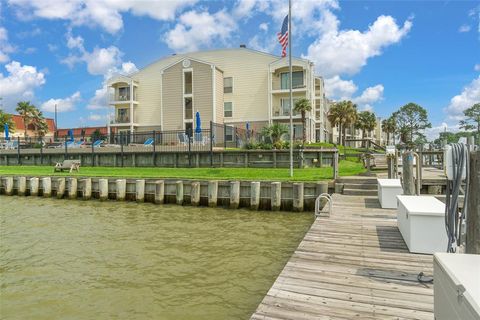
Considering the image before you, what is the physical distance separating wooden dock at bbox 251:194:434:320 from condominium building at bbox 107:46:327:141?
3352 cm

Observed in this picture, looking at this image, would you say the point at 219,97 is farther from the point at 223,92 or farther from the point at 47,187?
the point at 47,187

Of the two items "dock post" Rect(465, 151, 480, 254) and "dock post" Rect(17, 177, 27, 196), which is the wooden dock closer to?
"dock post" Rect(465, 151, 480, 254)

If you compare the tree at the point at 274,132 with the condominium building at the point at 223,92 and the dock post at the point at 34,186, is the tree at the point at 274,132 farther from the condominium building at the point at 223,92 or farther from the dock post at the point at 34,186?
the dock post at the point at 34,186

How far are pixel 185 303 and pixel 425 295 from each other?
3959 mm

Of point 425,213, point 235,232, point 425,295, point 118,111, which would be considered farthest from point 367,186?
point 118,111

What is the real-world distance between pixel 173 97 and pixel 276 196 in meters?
30.8

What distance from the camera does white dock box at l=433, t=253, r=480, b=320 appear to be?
2125mm

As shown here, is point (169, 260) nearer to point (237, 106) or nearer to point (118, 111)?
point (237, 106)

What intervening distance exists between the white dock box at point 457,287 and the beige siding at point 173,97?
4043cm

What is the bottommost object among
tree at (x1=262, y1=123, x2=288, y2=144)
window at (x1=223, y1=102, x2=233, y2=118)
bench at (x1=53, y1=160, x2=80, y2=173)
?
bench at (x1=53, y1=160, x2=80, y2=173)

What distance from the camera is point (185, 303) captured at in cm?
609

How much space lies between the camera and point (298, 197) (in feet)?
46.2

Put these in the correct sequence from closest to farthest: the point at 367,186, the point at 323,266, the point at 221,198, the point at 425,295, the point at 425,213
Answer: the point at 425,295
the point at 323,266
the point at 425,213
the point at 367,186
the point at 221,198

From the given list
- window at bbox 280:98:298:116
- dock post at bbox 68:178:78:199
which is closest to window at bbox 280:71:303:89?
window at bbox 280:98:298:116
